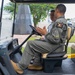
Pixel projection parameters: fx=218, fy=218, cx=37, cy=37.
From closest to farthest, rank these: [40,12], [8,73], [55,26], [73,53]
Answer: [8,73], [55,26], [73,53], [40,12]

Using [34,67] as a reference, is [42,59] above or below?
above

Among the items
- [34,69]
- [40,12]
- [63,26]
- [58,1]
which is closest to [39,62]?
[34,69]

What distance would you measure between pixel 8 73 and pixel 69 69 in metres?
1.30

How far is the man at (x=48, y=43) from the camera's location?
3.57 meters

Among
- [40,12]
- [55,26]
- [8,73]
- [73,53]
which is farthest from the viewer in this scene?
[40,12]

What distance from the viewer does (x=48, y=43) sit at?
3.75 metres

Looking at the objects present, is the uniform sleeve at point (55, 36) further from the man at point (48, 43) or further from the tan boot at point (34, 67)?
the tan boot at point (34, 67)

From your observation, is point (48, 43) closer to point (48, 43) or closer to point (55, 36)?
point (48, 43)

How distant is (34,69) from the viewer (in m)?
→ 3.80

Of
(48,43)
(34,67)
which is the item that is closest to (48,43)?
(48,43)

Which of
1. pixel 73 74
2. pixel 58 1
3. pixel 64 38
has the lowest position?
pixel 73 74

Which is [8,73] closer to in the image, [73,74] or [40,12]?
[73,74]

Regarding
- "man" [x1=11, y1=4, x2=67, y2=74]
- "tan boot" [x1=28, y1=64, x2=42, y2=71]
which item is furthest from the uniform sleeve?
"tan boot" [x1=28, y1=64, x2=42, y2=71]

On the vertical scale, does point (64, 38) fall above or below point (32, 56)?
above
